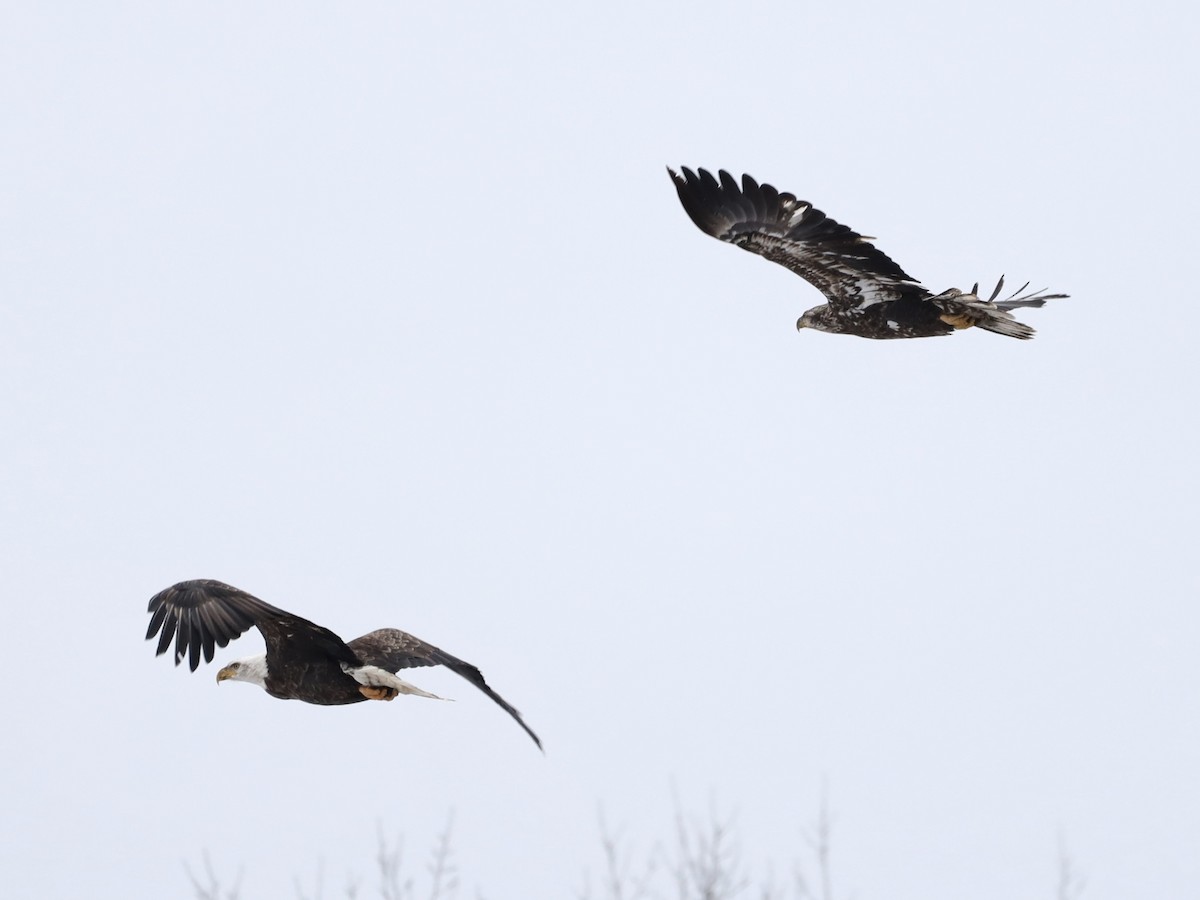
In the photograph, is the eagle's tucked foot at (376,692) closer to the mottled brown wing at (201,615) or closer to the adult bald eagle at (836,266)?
the mottled brown wing at (201,615)

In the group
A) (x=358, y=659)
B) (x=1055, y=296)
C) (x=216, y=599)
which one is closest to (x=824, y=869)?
(x=358, y=659)

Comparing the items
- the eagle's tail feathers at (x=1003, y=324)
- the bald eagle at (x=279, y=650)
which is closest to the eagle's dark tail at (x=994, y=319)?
the eagle's tail feathers at (x=1003, y=324)

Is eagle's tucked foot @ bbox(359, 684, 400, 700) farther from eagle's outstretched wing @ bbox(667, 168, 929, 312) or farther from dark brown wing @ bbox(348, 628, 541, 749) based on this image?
eagle's outstretched wing @ bbox(667, 168, 929, 312)

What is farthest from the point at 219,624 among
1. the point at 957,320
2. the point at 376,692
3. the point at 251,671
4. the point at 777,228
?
the point at 957,320

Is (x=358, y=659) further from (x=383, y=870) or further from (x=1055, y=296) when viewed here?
(x=1055, y=296)

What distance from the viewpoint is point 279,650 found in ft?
29.2

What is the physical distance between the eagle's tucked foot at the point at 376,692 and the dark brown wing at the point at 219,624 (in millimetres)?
159

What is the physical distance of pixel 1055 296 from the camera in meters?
10.6

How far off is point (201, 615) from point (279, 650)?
1.58 feet

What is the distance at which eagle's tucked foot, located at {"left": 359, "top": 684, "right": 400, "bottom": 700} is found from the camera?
8789 millimetres

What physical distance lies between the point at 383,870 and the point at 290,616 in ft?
4.76

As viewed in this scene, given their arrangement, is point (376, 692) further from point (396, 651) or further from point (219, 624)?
point (219, 624)

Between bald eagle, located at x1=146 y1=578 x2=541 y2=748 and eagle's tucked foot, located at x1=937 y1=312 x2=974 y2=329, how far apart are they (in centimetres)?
365

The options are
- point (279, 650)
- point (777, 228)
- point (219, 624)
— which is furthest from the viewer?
point (777, 228)
